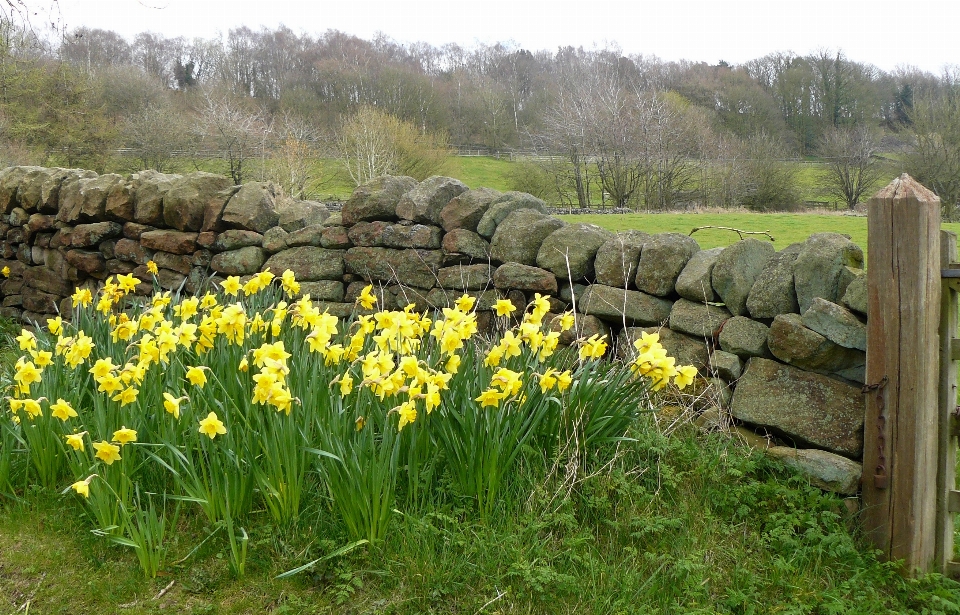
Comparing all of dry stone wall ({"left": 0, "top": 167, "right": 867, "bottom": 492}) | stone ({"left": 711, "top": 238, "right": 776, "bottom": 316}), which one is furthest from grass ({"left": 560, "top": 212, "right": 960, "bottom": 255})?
stone ({"left": 711, "top": 238, "right": 776, "bottom": 316})

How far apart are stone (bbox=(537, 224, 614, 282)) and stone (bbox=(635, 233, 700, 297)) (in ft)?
1.18

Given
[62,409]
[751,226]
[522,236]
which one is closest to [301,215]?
[522,236]

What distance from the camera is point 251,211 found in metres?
6.21

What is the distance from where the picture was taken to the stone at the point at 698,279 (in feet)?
13.4

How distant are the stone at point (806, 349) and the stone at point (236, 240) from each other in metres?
4.33

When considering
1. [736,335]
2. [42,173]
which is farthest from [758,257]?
[42,173]

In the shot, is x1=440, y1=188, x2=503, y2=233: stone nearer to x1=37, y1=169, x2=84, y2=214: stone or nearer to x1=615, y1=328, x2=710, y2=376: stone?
x1=615, y1=328, x2=710, y2=376: stone

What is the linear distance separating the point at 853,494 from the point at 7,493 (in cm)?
406

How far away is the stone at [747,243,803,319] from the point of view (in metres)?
3.76

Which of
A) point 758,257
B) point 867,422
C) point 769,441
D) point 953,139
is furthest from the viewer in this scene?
point 953,139

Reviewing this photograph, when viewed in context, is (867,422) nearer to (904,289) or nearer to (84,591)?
(904,289)

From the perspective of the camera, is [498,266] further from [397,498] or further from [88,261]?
[88,261]

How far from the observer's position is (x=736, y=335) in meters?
3.89

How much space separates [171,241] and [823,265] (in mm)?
5466
